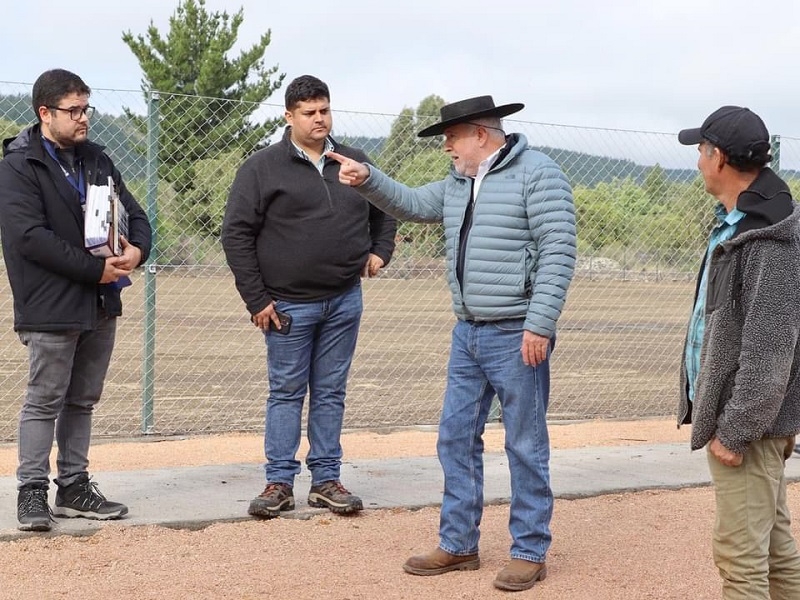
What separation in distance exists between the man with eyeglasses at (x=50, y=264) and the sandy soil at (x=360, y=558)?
0.44 meters

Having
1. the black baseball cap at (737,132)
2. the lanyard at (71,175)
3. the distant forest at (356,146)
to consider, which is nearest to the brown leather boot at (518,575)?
the black baseball cap at (737,132)

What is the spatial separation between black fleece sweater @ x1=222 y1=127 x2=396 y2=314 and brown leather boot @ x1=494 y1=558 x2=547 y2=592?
1884 mm

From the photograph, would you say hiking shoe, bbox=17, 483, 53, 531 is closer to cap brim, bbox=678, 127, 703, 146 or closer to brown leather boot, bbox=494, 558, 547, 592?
brown leather boot, bbox=494, 558, 547, 592

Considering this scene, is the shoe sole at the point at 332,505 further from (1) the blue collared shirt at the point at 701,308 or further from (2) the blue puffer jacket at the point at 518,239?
(1) the blue collared shirt at the point at 701,308

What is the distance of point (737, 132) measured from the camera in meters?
3.94

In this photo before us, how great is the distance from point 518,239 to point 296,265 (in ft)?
4.97

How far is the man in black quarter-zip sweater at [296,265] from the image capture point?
619 centimetres

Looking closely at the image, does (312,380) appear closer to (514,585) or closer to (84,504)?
(84,504)

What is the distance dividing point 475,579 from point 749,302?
79.7 inches

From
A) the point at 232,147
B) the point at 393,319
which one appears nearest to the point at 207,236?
the point at 232,147

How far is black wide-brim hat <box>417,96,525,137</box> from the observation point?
5.08 m

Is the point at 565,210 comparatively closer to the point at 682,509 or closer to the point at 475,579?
the point at 475,579

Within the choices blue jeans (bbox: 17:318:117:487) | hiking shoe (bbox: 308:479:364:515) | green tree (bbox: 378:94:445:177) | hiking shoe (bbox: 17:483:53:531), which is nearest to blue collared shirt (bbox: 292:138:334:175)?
blue jeans (bbox: 17:318:117:487)

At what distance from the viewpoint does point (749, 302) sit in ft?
12.8
